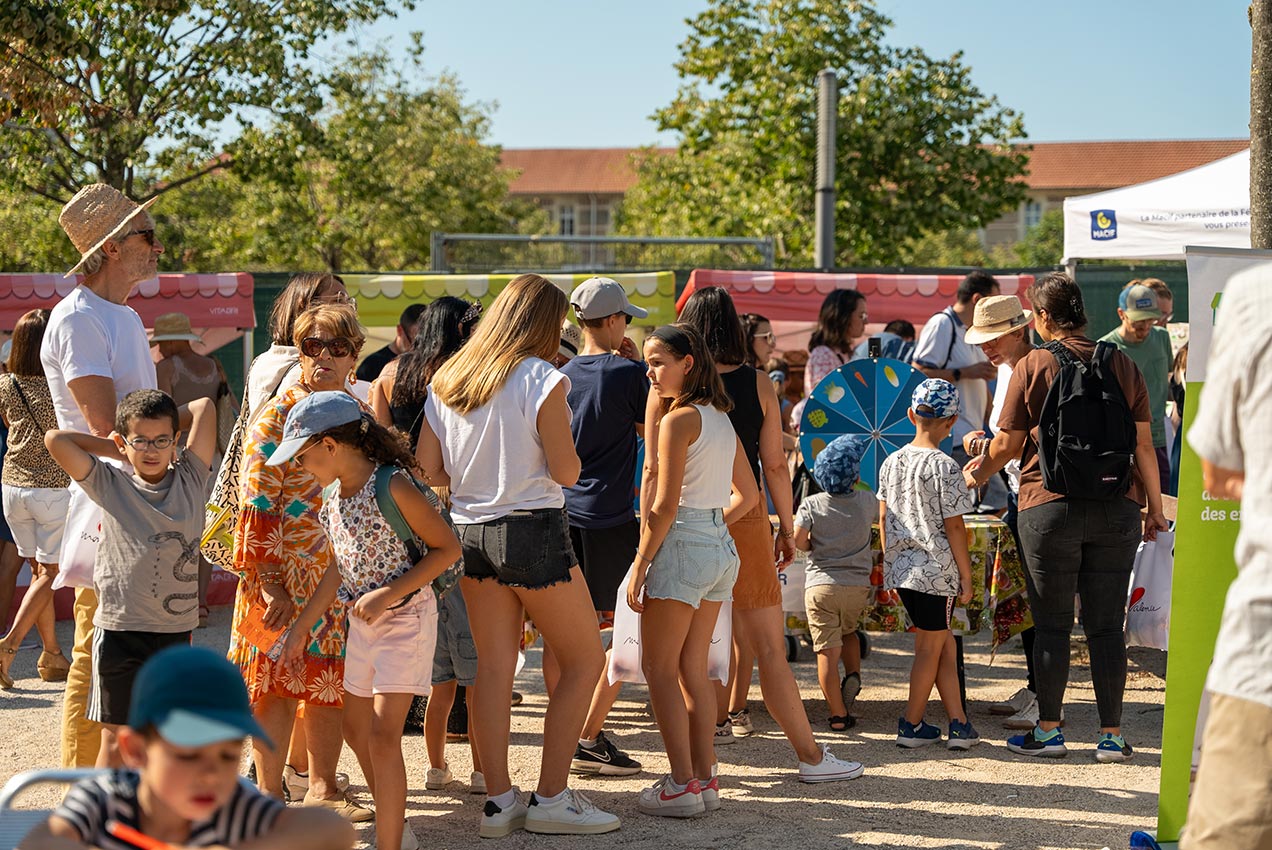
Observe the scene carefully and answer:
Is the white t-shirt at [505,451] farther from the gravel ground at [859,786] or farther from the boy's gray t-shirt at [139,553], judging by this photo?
the gravel ground at [859,786]

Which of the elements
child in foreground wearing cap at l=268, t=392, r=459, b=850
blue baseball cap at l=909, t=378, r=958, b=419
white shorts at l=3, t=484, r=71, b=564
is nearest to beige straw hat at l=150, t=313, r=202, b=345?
white shorts at l=3, t=484, r=71, b=564

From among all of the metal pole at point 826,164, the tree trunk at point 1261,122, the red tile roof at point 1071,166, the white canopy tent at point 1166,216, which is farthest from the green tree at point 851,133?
the red tile roof at point 1071,166

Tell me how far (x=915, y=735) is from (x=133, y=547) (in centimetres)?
345

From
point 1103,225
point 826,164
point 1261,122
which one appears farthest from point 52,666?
point 826,164

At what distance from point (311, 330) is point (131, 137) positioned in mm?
11209

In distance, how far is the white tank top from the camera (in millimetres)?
4727

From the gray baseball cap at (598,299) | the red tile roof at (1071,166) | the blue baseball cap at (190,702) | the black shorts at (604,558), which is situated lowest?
the black shorts at (604,558)

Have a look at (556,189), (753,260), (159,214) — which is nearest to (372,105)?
(159,214)

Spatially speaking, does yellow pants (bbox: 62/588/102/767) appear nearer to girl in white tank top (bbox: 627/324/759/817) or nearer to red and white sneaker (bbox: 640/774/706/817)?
girl in white tank top (bbox: 627/324/759/817)

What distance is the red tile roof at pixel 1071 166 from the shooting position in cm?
7575

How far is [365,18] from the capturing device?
52.5 ft

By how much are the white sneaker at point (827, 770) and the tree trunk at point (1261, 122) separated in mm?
2958

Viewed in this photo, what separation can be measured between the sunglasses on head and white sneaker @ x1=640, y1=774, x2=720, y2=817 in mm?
1931

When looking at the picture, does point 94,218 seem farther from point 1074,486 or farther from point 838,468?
point 1074,486
